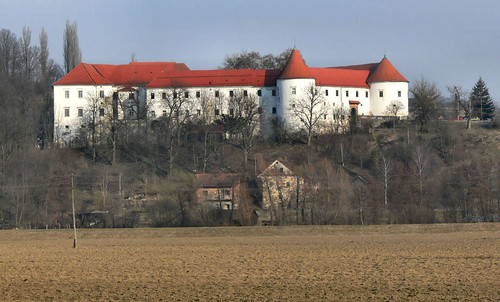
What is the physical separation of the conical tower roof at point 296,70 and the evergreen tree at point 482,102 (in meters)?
20.1

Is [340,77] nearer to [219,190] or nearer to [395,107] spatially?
[395,107]

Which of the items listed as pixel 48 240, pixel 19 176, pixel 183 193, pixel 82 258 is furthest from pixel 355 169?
pixel 82 258

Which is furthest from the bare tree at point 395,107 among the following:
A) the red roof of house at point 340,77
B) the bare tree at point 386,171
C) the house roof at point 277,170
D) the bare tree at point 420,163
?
the house roof at point 277,170

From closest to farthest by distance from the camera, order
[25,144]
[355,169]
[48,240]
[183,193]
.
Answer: [48,240] < [183,193] < [355,169] < [25,144]

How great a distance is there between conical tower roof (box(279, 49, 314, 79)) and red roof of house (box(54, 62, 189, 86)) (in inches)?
504

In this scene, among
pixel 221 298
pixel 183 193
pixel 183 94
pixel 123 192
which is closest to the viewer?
pixel 221 298

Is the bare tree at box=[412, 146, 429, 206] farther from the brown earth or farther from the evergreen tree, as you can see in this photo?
the evergreen tree

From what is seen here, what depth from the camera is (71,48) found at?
107m

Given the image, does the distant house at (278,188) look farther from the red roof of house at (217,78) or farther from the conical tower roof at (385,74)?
the conical tower roof at (385,74)

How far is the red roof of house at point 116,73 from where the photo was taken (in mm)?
80375

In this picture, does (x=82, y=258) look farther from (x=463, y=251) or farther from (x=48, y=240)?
(x=463, y=251)

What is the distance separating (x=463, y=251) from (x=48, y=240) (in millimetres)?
21269

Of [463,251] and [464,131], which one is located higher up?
[464,131]

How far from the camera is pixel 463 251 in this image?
32500mm
